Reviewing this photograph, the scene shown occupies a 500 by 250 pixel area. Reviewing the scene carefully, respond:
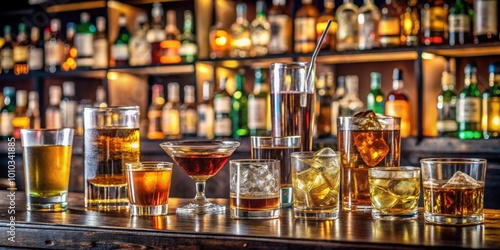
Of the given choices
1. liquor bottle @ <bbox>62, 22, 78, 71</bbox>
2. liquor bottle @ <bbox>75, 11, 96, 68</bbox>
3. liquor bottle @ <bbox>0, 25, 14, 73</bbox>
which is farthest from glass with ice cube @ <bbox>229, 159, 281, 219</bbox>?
liquor bottle @ <bbox>0, 25, 14, 73</bbox>

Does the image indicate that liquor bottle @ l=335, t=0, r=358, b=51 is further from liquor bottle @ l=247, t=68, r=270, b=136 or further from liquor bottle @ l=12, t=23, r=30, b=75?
liquor bottle @ l=12, t=23, r=30, b=75

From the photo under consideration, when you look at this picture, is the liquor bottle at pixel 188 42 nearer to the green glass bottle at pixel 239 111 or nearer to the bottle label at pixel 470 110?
the green glass bottle at pixel 239 111

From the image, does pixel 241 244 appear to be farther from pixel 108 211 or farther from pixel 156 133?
pixel 156 133

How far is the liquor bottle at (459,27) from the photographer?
2699 millimetres

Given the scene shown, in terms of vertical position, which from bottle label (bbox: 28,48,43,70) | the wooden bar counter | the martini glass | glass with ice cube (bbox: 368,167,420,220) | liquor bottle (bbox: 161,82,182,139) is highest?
bottle label (bbox: 28,48,43,70)

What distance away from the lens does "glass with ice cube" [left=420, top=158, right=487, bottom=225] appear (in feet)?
3.56

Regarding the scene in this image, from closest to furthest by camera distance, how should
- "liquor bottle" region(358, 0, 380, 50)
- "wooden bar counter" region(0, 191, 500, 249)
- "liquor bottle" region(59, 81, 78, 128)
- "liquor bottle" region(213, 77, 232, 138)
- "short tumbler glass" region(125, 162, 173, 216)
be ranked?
"wooden bar counter" region(0, 191, 500, 249) < "short tumbler glass" region(125, 162, 173, 216) < "liquor bottle" region(358, 0, 380, 50) < "liquor bottle" region(213, 77, 232, 138) < "liquor bottle" region(59, 81, 78, 128)

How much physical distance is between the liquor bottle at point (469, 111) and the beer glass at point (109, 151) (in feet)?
5.44

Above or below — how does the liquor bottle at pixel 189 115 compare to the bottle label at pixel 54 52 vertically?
below

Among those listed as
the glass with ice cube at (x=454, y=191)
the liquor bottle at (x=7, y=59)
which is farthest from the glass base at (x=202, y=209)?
the liquor bottle at (x=7, y=59)

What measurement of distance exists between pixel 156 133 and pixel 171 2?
0.67 metres

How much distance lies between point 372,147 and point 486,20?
1602 millimetres

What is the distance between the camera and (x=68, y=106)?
141 inches

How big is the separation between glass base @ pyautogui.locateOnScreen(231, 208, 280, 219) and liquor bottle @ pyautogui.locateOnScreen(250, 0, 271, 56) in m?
1.92
